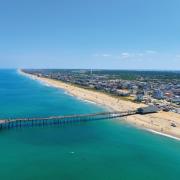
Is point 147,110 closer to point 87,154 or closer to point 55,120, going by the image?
point 55,120

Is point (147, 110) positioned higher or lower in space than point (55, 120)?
higher

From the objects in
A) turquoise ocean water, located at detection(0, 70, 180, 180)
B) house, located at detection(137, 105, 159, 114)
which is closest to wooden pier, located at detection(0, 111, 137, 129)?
house, located at detection(137, 105, 159, 114)

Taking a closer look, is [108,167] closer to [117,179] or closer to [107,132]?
[117,179]

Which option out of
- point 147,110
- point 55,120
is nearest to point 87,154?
point 55,120

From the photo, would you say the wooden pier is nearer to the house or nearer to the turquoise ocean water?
the house

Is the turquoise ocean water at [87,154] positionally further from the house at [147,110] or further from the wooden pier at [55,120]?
the house at [147,110]

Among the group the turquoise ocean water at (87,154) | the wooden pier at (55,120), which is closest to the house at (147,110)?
the wooden pier at (55,120)

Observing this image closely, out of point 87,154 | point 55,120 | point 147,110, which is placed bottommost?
point 87,154
